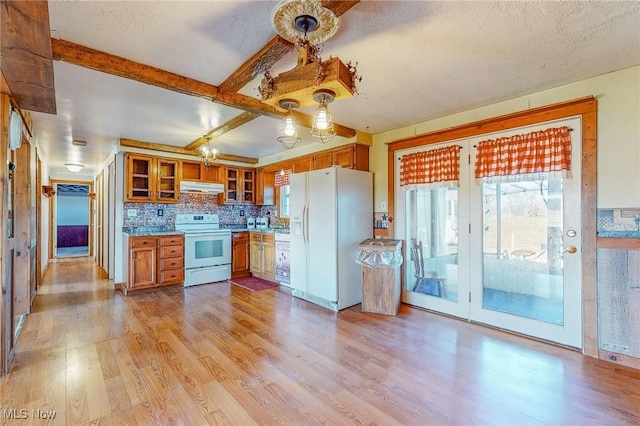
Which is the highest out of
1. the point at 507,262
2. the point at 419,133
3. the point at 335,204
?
the point at 419,133

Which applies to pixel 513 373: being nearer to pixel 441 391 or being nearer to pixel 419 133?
pixel 441 391

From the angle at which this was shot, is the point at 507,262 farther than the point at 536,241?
Yes

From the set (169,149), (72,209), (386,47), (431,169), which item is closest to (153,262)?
(169,149)

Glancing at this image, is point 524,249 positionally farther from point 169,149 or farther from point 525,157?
point 169,149

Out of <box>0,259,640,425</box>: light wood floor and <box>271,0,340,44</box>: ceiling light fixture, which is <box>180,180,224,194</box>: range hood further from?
<box>271,0,340,44</box>: ceiling light fixture

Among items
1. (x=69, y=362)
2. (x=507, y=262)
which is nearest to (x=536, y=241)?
(x=507, y=262)

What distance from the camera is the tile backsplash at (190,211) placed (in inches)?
197

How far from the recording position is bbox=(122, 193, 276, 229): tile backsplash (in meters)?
5.01

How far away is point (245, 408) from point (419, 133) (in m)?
3.32

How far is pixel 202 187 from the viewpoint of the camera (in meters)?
5.26

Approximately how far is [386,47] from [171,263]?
4259 millimetres

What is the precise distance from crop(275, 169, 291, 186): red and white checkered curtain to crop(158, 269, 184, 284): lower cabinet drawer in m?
2.27

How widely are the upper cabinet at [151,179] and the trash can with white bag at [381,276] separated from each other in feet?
11.3

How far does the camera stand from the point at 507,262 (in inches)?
121
